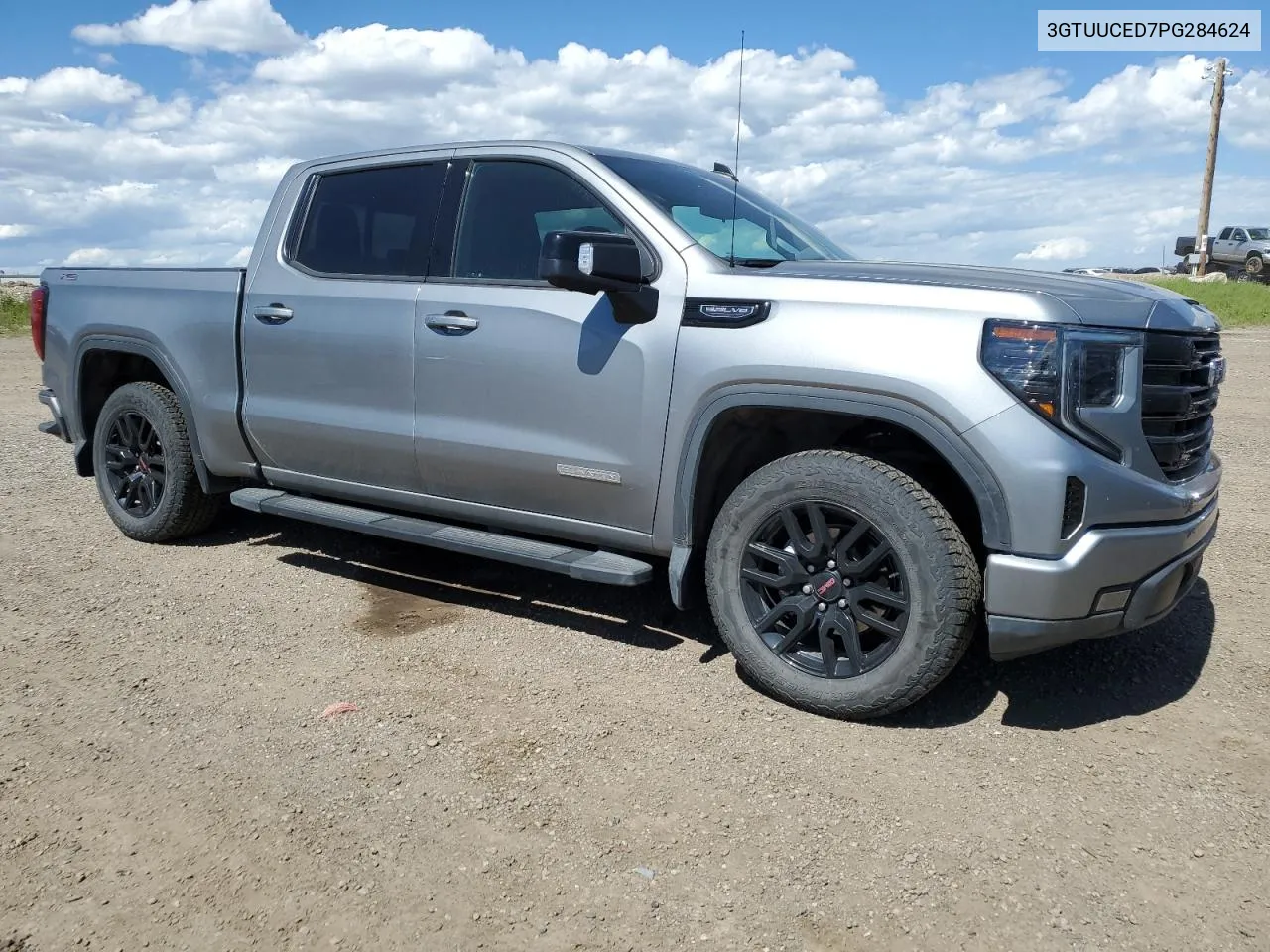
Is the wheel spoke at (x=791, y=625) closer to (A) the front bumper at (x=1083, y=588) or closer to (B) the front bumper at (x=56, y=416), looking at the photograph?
(A) the front bumper at (x=1083, y=588)

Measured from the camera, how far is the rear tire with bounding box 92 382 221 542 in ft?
18.8

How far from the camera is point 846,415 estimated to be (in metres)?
3.63

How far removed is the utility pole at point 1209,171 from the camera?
34.6m

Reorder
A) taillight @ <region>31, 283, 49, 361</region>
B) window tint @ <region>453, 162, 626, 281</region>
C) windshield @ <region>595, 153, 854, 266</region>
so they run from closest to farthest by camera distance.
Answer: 1. windshield @ <region>595, 153, 854, 266</region>
2. window tint @ <region>453, 162, 626, 281</region>
3. taillight @ <region>31, 283, 49, 361</region>

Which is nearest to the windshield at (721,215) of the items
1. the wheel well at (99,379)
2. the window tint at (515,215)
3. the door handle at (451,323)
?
the window tint at (515,215)

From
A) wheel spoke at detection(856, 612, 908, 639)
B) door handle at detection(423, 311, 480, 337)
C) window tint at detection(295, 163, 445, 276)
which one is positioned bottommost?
wheel spoke at detection(856, 612, 908, 639)

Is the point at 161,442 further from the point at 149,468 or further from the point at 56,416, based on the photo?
the point at 56,416

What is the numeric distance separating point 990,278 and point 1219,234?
1599 inches

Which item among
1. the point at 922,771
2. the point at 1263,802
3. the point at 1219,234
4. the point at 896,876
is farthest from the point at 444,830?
the point at 1219,234

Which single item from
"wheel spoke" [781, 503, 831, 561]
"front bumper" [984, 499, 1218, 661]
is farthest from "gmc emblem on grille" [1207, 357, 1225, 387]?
"wheel spoke" [781, 503, 831, 561]

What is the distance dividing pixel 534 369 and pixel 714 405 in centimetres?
81

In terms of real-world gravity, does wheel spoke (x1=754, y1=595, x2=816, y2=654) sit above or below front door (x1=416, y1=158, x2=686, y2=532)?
below

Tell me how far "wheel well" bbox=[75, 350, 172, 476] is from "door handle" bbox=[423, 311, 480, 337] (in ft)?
7.27

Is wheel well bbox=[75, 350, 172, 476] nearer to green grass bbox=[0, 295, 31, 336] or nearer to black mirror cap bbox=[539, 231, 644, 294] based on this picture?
black mirror cap bbox=[539, 231, 644, 294]
